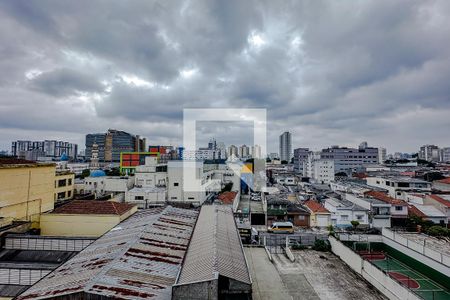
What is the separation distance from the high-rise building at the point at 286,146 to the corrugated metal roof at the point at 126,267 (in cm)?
10377

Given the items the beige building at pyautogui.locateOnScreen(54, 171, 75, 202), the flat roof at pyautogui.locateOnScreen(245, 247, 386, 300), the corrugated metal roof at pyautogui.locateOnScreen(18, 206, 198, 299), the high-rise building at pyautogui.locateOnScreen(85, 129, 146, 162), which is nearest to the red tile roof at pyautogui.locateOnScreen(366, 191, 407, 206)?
the flat roof at pyautogui.locateOnScreen(245, 247, 386, 300)

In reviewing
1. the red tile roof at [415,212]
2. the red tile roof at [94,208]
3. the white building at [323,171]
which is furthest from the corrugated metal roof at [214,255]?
the white building at [323,171]

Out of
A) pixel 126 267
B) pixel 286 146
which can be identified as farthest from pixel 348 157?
pixel 126 267

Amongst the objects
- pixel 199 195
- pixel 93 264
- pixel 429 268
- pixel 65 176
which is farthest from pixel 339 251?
pixel 65 176

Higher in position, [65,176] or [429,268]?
[65,176]

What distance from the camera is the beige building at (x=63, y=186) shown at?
2250cm

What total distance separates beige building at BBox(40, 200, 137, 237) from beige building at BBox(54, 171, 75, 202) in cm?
1030

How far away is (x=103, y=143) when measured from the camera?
90.7 m

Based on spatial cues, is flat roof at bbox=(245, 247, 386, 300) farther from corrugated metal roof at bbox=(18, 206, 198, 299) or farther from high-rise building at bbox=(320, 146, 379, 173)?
high-rise building at bbox=(320, 146, 379, 173)

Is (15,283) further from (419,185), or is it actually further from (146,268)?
(419,185)

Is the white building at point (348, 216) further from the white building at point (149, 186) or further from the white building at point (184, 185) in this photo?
the white building at point (149, 186)

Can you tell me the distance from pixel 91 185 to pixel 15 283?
22.3 m

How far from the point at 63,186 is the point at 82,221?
12.6m

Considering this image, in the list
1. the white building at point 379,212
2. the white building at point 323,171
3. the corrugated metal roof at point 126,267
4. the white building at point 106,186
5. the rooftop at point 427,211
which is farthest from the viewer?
the white building at point 323,171
